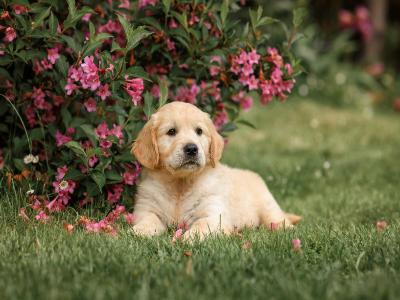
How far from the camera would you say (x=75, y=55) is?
4.46m

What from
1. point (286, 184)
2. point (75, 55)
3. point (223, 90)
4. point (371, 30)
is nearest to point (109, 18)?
point (75, 55)

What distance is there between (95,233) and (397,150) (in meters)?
5.62

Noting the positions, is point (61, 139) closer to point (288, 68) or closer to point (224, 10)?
point (224, 10)

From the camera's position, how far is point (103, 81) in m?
4.11

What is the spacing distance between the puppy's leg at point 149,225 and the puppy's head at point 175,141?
0.33 meters

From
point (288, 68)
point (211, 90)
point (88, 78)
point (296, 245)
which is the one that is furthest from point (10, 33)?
point (296, 245)

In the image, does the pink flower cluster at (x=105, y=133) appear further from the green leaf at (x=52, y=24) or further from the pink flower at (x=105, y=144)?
the green leaf at (x=52, y=24)

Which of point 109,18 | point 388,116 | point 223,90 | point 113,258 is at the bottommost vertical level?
point 388,116

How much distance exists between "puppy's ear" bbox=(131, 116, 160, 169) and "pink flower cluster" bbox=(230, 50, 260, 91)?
0.80m

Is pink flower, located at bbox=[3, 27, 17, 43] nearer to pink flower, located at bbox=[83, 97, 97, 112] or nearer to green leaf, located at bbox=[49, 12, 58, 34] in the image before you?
green leaf, located at bbox=[49, 12, 58, 34]

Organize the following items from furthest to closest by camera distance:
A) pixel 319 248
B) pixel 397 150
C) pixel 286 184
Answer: pixel 397 150, pixel 286 184, pixel 319 248

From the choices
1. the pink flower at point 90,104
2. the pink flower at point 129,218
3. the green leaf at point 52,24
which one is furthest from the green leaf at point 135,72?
the pink flower at point 129,218

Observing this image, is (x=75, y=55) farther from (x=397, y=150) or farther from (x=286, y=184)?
(x=397, y=150)

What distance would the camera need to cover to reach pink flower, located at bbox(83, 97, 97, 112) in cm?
438
